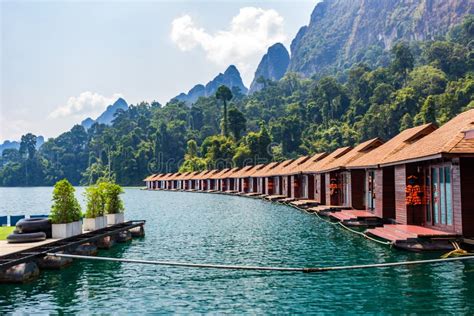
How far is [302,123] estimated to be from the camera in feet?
455

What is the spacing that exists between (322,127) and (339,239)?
373 feet

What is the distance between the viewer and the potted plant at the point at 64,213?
771 inches

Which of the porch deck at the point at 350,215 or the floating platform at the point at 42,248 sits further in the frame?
the porch deck at the point at 350,215

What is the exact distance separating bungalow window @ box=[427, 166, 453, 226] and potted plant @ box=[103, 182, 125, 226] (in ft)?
54.4

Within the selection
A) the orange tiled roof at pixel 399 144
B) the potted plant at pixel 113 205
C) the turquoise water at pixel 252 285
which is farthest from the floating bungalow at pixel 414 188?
the potted plant at pixel 113 205

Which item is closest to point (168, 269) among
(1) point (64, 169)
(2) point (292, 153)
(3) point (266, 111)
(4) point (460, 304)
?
(4) point (460, 304)

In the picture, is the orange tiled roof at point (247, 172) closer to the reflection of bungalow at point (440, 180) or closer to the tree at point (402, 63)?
the reflection of bungalow at point (440, 180)

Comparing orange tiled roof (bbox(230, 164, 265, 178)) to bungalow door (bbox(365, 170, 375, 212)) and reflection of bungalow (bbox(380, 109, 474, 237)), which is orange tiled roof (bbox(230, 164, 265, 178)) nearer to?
bungalow door (bbox(365, 170, 375, 212))

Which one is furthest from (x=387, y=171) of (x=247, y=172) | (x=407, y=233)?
(x=247, y=172)

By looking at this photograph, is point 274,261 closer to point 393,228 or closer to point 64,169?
point 393,228

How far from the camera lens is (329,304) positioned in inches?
471

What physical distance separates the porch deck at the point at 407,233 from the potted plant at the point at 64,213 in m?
13.8

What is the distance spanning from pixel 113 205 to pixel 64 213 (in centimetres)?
666

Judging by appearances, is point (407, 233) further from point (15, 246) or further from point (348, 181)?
point (15, 246)
